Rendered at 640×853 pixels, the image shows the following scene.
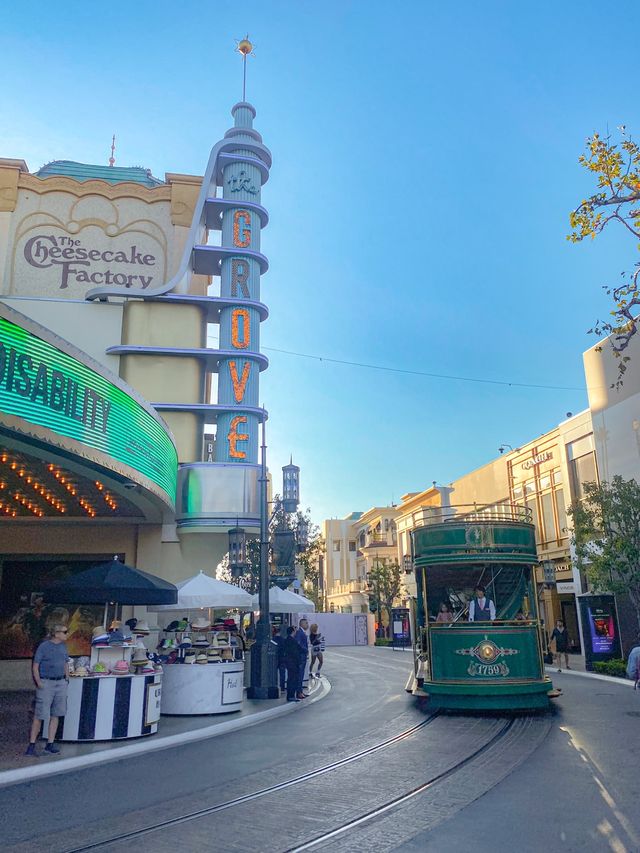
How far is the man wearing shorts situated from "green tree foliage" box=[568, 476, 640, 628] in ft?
51.9

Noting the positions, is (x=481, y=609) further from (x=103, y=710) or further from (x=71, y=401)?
(x=71, y=401)

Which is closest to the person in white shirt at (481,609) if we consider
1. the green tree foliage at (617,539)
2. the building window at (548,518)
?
the green tree foliage at (617,539)

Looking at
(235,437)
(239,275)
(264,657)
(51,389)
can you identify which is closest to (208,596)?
(264,657)

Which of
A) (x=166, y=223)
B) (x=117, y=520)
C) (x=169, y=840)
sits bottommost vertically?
(x=169, y=840)

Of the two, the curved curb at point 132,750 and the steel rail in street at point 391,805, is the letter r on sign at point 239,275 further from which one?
the steel rail in street at point 391,805

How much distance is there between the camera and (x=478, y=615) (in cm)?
1355

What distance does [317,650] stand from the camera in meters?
23.2

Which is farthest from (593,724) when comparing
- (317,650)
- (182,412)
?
(182,412)

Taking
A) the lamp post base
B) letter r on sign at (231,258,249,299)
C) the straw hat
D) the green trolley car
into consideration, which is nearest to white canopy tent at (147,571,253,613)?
the lamp post base

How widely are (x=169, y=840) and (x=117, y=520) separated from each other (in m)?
17.1

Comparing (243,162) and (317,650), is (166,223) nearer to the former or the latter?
(243,162)

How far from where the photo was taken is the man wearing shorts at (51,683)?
32.5 feet

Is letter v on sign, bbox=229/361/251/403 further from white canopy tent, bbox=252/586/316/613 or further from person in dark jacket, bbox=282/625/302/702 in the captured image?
person in dark jacket, bbox=282/625/302/702

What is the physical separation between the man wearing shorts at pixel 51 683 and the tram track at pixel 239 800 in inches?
152
